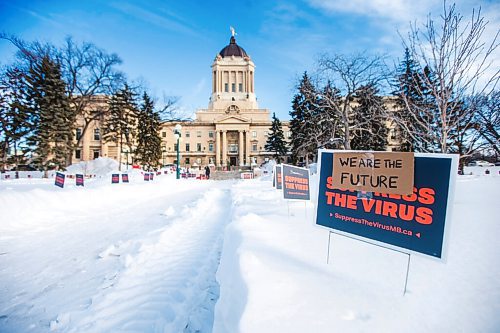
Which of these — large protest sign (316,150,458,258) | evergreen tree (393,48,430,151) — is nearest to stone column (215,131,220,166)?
evergreen tree (393,48,430,151)

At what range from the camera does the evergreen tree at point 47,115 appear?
2112 cm

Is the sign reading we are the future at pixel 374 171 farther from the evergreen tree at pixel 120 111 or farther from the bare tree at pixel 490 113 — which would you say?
the evergreen tree at pixel 120 111

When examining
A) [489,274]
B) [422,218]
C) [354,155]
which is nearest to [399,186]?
[422,218]

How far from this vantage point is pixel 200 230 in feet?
19.6

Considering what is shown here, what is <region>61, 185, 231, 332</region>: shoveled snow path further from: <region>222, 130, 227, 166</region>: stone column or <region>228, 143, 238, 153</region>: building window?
<region>228, 143, 238, 153</region>: building window

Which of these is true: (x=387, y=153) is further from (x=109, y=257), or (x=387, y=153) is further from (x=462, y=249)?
(x=109, y=257)

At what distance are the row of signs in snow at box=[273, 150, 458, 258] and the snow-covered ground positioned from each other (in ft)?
0.95

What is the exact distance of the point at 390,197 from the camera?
95.9 inches

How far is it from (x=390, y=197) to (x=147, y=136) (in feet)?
116

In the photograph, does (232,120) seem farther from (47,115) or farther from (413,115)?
(413,115)

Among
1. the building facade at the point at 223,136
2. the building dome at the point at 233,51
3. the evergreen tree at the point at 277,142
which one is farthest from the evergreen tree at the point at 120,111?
the building dome at the point at 233,51

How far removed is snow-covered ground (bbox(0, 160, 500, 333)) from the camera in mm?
1866

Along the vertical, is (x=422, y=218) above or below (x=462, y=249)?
above

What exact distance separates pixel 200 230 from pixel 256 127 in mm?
55341
